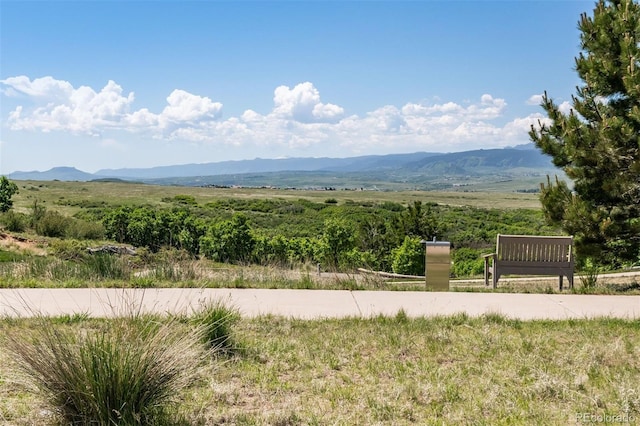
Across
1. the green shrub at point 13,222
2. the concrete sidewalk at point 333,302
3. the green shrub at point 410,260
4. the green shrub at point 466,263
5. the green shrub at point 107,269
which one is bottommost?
the green shrub at point 466,263

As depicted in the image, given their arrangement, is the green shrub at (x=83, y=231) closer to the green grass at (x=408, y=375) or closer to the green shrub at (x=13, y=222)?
the green shrub at (x=13, y=222)

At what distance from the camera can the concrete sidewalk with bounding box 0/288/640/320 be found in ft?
21.8

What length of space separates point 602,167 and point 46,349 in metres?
10.3

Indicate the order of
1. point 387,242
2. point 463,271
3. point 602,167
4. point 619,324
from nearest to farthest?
point 619,324 → point 602,167 → point 463,271 → point 387,242

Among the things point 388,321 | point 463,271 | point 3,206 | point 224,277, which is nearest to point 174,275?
point 224,277

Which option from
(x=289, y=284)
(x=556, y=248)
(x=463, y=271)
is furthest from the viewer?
(x=463, y=271)

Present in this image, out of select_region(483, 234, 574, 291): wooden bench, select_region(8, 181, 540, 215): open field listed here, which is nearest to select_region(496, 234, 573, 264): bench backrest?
select_region(483, 234, 574, 291): wooden bench

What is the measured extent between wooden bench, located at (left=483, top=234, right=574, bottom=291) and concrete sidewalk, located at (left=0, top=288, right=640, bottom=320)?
1.19m

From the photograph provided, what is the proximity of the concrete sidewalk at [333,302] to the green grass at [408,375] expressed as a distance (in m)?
0.57

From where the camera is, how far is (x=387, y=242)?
36.8 meters

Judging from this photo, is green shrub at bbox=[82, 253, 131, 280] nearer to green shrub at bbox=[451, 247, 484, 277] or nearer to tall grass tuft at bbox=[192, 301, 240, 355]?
tall grass tuft at bbox=[192, 301, 240, 355]

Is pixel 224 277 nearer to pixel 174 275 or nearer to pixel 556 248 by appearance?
pixel 174 275

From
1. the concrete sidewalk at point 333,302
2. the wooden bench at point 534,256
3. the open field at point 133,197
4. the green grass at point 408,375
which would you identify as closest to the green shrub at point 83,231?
the concrete sidewalk at point 333,302

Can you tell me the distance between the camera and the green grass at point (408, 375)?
377 centimetres
